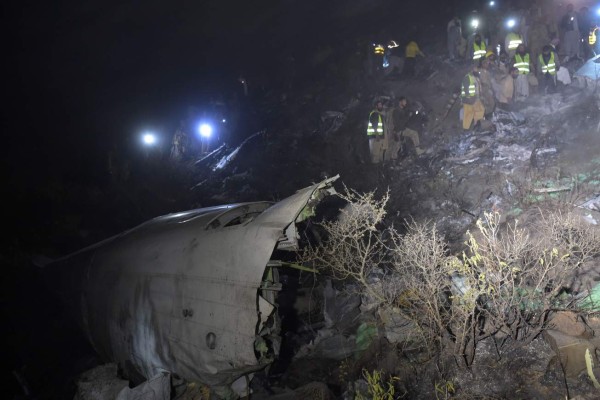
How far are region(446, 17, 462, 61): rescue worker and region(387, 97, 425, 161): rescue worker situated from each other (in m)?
6.80

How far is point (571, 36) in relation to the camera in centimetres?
1455

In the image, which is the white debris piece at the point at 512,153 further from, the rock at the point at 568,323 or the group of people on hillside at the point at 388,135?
the rock at the point at 568,323

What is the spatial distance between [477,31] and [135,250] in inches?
781

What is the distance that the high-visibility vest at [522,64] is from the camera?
43.5ft

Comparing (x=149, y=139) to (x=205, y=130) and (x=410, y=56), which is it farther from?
(x=410, y=56)

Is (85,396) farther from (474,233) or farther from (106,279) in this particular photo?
(474,233)

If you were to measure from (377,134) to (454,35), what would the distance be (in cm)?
932

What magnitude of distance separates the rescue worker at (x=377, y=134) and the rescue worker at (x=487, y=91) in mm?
3987

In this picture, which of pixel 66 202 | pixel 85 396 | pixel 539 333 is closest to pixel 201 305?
A: pixel 85 396

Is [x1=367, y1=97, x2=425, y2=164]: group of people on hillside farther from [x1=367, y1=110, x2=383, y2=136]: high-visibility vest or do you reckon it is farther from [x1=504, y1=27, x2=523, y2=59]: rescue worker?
[x1=504, y1=27, x2=523, y2=59]: rescue worker

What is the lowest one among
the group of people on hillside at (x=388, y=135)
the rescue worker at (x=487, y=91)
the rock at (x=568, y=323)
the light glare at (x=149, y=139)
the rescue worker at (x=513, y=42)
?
the rock at (x=568, y=323)

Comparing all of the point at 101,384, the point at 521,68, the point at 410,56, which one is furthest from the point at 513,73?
the point at 101,384

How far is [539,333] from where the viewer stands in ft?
16.4

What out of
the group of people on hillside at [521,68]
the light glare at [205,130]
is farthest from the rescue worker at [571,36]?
the light glare at [205,130]
